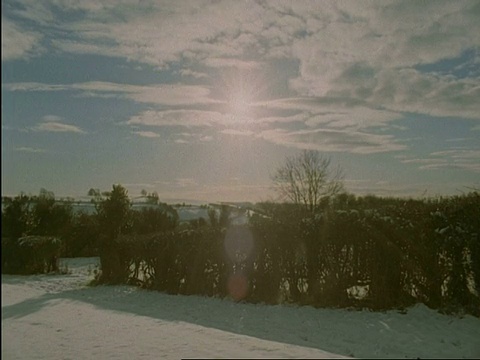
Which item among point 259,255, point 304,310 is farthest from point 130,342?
point 259,255

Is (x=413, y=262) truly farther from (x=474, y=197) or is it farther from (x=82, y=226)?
(x=82, y=226)

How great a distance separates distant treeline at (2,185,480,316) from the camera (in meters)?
9.02

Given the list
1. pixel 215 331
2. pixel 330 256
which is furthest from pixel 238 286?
pixel 215 331

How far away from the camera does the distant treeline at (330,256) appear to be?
29.6 ft

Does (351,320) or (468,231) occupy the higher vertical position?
(468,231)

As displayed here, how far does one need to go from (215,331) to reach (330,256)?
356 cm

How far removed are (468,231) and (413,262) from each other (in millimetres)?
1226

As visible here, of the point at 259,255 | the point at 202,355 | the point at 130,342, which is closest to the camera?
the point at 202,355

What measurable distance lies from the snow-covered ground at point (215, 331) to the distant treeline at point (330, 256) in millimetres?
561

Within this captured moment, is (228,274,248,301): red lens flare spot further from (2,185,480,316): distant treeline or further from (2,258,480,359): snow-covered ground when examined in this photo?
(2,258,480,359): snow-covered ground

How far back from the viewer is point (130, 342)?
7051 millimetres

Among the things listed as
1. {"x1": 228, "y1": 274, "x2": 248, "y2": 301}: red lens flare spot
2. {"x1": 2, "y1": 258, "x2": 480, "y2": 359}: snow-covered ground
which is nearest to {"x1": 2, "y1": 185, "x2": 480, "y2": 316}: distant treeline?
{"x1": 228, "y1": 274, "x2": 248, "y2": 301}: red lens flare spot

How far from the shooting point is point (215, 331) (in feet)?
25.7

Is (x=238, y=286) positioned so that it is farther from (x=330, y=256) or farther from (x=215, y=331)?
(x=215, y=331)
